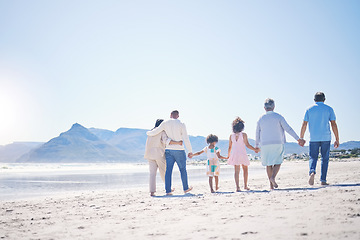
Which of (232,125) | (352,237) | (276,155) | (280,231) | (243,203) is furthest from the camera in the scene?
(232,125)

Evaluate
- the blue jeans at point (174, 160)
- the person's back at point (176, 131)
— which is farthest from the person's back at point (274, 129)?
the blue jeans at point (174, 160)

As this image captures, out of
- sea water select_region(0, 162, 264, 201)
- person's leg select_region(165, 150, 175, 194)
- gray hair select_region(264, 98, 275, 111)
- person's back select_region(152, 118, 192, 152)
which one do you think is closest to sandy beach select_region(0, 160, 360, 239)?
person's leg select_region(165, 150, 175, 194)

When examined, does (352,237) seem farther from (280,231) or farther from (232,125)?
(232,125)

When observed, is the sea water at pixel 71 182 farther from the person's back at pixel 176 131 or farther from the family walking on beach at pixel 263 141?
the person's back at pixel 176 131

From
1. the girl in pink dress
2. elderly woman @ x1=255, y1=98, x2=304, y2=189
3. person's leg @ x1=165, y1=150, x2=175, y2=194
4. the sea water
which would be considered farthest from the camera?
the sea water

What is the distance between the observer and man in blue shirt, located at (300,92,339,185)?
7.89 m

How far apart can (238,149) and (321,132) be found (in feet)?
6.78

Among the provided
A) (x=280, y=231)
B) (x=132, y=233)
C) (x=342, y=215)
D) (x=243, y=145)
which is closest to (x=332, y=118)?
(x=243, y=145)

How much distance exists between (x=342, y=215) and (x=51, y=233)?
3.94m

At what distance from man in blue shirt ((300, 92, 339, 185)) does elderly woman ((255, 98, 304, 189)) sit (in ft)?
1.16

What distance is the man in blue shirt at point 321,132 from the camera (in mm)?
7891

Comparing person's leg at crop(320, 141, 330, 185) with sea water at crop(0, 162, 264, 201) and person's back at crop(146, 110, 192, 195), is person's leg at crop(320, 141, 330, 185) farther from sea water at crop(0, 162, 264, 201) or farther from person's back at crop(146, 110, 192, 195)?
sea water at crop(0, 162, 264, 201)

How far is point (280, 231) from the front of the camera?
143 inches

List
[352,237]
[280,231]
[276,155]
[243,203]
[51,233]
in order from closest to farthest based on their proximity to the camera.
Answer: [352,237] → [280,231] → [51,233] → [243,203] → [276,155]
